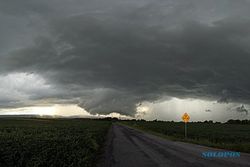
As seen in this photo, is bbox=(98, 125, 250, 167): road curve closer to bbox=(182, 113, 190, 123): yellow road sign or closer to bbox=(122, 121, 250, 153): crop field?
bbox=(122, 121, 250, 153): crop field

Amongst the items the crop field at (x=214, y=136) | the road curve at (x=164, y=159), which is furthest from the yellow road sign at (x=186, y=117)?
the road curve at (x=164, y=159)

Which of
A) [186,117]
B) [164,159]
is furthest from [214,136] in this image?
[164,159]

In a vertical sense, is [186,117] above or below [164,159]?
above

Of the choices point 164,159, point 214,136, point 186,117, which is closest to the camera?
point 164,159

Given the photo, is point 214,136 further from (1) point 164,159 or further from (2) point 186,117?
(1) point 164,159

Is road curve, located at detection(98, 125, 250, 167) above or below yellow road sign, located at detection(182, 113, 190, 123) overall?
below

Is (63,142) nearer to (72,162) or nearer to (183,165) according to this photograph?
(72,162)

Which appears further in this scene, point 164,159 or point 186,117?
point 186,117

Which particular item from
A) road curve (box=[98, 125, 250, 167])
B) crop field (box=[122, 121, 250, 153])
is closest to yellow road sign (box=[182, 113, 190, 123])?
crop field (box=[122, 121, 250, 153])

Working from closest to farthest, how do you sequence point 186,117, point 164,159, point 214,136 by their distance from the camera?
point 164,159
point 186,117
point 214,136

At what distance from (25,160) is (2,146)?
1533 millimetres

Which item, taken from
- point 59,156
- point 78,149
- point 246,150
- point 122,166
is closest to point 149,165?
point 122,166

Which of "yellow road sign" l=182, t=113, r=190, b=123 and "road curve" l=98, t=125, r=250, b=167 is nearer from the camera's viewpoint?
"road curve" l=98, t=125, r=250, b=167

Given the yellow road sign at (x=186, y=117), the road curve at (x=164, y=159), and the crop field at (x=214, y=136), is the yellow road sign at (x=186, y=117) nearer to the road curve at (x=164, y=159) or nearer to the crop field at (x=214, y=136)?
the crop field at (x=214, y=136)
